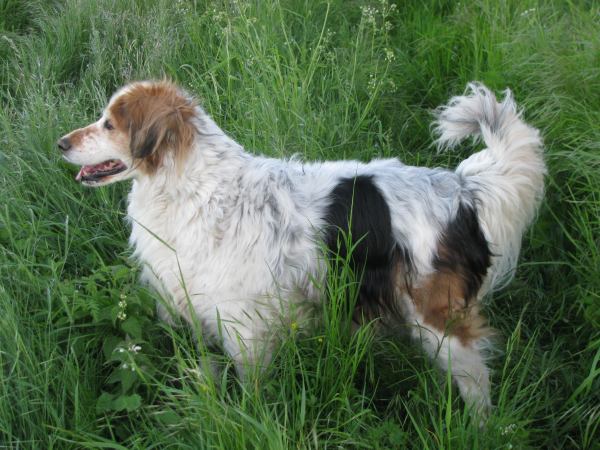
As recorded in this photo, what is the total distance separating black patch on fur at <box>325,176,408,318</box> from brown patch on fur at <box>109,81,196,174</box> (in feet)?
2.26

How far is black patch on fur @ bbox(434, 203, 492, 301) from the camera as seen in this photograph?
270cm

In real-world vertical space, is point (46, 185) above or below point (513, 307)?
above

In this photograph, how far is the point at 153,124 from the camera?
274 cm

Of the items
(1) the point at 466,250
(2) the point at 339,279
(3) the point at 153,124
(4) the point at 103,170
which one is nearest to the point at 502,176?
(1) the point at 466,250

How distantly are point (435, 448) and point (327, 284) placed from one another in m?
0.77

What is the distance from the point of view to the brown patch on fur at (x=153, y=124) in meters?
2.75

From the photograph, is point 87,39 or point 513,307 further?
point 87,39

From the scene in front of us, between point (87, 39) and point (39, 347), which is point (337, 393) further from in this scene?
point (87, 39)

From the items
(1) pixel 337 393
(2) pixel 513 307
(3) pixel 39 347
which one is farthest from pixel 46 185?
(2) pixel 513 307

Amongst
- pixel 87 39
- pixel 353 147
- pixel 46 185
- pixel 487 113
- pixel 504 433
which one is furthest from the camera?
pixel 87 39

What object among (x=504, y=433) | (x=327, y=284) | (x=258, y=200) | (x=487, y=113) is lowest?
(x=504, y=433)

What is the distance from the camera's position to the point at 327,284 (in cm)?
277

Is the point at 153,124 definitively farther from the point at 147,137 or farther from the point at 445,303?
the point at 445,303

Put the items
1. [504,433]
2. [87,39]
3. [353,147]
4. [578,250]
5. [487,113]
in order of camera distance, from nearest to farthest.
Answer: [504,433], [487,113], [578,250], [353,147], [87,39]
